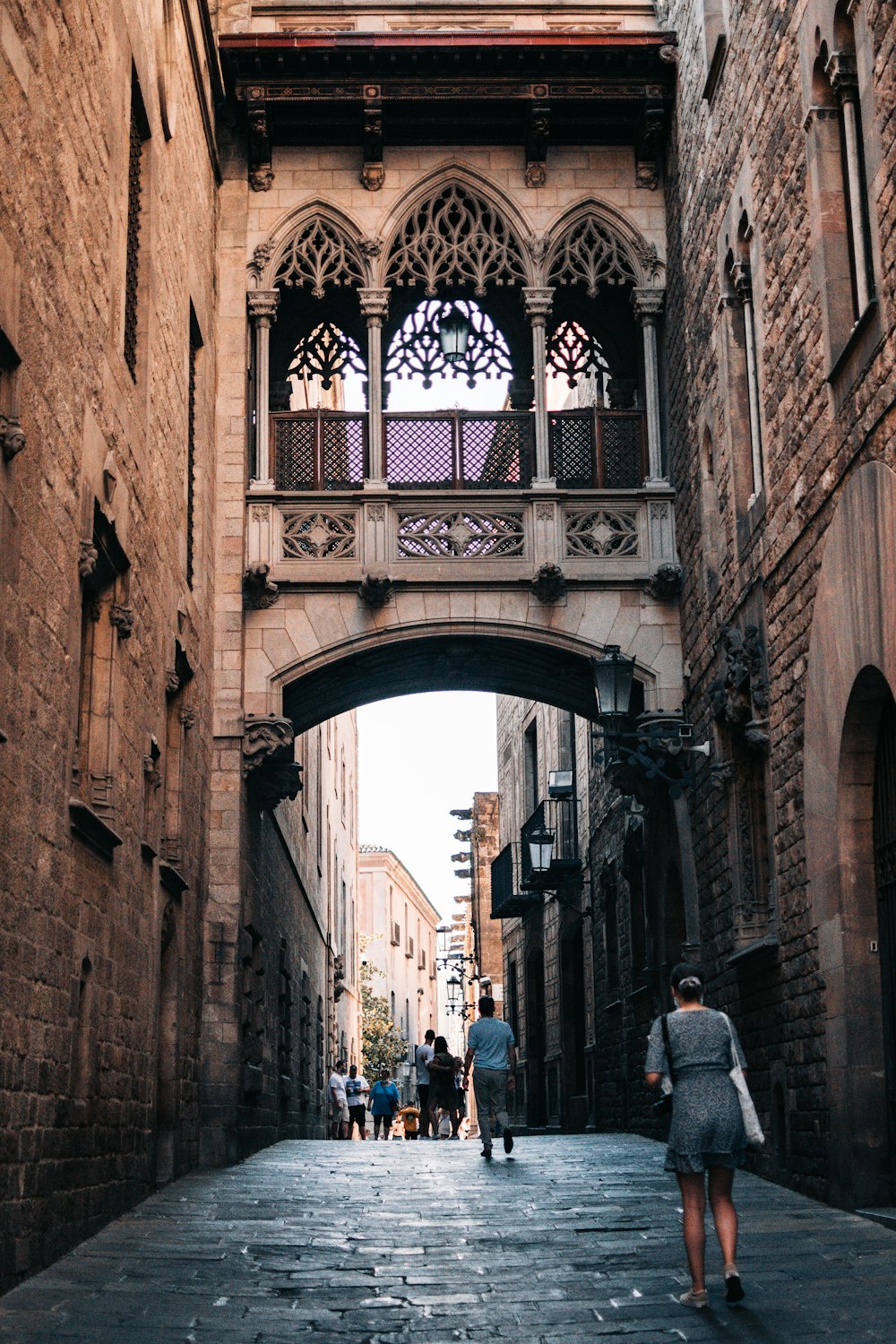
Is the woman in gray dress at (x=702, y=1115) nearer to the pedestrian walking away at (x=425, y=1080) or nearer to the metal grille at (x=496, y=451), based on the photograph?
the metal grille at (x=496, y=451)

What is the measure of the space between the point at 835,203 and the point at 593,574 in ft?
21.6

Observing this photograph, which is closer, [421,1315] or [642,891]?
[421,1315]

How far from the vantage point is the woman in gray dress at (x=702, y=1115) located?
7289 mm

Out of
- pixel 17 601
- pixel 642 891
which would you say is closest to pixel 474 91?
pixel 642 891

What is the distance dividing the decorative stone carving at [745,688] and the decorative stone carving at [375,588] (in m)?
3.94

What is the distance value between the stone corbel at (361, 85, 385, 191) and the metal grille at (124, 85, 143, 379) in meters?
5.20

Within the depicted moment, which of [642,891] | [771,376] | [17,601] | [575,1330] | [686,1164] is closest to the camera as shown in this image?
[575,1330]

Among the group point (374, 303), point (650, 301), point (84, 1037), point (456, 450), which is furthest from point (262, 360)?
point (84, 1037)

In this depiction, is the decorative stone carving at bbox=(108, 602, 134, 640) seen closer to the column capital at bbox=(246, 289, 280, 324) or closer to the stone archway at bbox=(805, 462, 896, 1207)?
the stone archway at bbox=(805, 462, 896, 1207)

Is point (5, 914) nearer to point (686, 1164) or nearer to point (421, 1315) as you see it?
point (421, 1315)

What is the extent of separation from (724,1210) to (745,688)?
6925 millimetres

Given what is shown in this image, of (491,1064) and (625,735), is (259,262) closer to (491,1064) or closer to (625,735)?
(625,735)

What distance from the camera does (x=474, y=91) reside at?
18047 millimetres

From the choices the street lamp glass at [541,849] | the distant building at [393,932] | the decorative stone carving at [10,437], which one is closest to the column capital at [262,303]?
the street lamp glass at [541,849]
